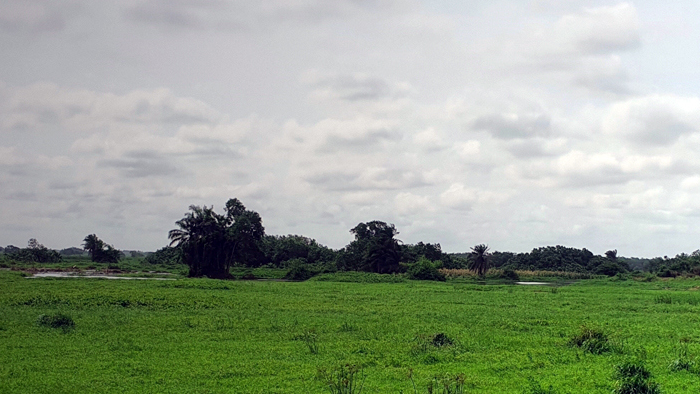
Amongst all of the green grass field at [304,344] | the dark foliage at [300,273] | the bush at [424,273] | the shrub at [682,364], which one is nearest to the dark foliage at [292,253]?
the dark foliage at [300,273]

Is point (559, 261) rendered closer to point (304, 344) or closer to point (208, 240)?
point (208, 240)

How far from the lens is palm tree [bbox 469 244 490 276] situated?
2909 inches

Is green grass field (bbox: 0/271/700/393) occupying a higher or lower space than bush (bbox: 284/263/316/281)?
lower

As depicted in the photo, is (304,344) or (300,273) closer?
(304,344)

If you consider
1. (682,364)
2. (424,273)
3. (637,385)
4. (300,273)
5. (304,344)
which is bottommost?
(304,344)

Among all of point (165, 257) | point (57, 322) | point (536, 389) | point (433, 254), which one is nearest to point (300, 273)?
point (433, 254)

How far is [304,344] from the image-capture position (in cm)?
1914

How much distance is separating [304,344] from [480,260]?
58.8 m

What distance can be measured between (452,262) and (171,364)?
84245 mm

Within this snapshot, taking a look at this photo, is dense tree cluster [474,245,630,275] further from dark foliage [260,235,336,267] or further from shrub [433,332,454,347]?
shrub [433,332,454,347]

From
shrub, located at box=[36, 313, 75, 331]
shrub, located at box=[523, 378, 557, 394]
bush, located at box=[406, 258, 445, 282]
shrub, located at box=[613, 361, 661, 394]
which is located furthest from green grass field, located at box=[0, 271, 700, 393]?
bush, located at box=[406, 258, 445, 282]

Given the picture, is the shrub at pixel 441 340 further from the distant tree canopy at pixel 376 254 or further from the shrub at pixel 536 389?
the distant tree canopy at pixel 376 254

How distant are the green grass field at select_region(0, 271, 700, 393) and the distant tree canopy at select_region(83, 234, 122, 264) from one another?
74.8 meters

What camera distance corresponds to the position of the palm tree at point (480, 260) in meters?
73.9
